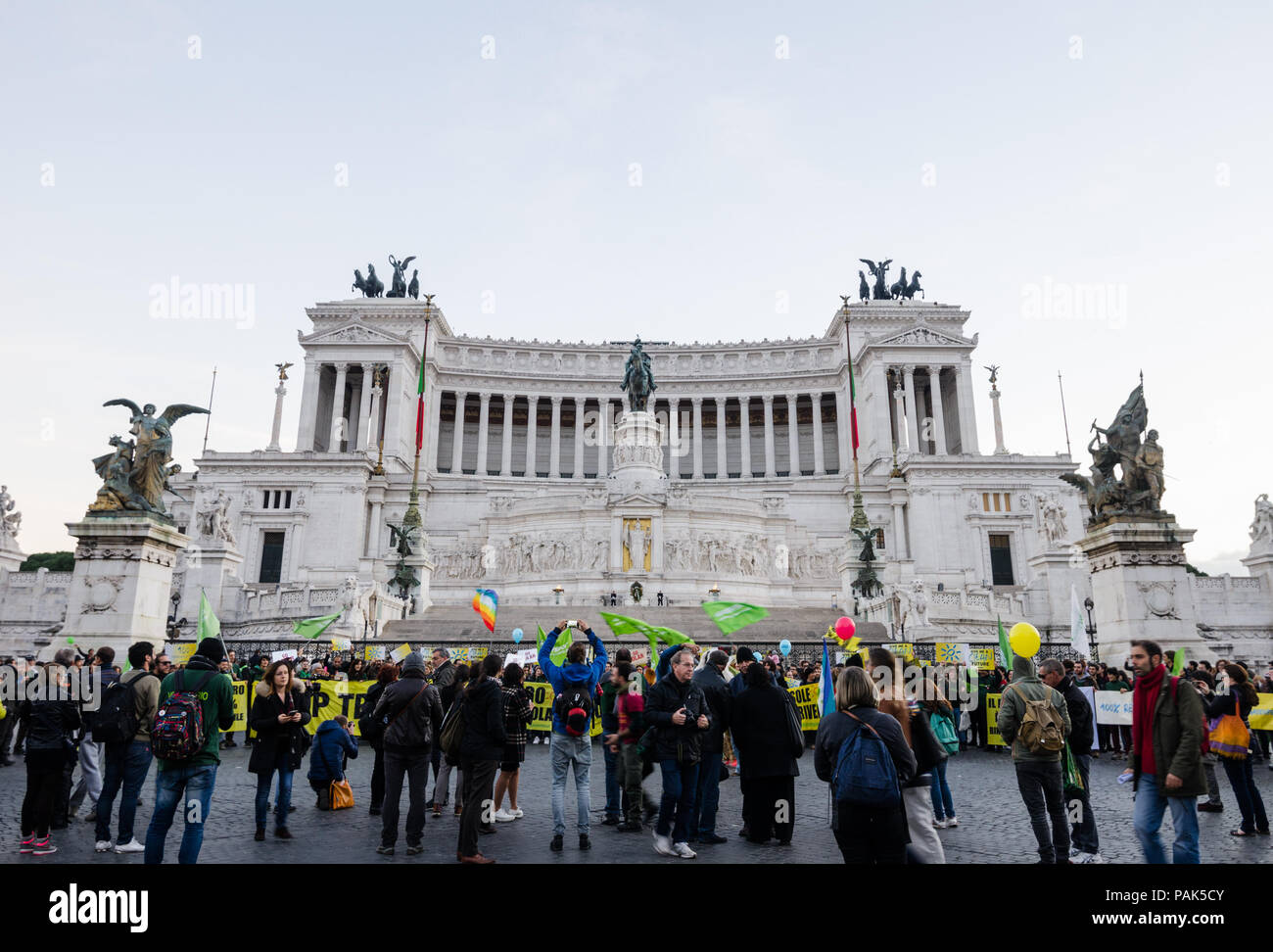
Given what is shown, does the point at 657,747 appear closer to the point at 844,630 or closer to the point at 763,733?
the point at 763,733

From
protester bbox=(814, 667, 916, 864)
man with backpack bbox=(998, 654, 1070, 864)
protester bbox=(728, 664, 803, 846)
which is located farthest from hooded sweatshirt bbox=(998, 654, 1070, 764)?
protester bbox=(728, 664, 803, 846)

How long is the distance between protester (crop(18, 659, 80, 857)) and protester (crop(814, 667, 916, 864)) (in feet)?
23.6

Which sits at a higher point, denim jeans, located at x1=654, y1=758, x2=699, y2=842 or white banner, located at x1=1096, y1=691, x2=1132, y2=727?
white banner, located at x1=1096, y1=691, x2=1132, y2=727

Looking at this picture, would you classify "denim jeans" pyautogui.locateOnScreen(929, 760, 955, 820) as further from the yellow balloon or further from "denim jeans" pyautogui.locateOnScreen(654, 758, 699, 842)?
"denim jeans" pyautogui.locateOnScreen(654, 758, 699, 842)

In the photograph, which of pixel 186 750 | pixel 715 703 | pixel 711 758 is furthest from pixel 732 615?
pixel 186 750

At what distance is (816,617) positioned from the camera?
33844 mm

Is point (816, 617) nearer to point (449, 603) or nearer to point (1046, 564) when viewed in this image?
point (1046, 564)

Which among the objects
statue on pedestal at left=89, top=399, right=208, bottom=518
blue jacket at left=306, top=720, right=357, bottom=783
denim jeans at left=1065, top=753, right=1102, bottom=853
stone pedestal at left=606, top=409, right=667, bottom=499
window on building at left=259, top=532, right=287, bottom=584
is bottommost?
denim jeans at left=1065, top=753, right=1102, bottom=853

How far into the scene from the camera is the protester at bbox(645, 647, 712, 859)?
8047 mm

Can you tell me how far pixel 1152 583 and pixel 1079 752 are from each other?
11.7 meters

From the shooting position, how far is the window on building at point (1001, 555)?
54.4 metres

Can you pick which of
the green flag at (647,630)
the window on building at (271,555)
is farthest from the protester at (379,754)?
the window on building at (271,555)

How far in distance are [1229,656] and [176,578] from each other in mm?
41713
